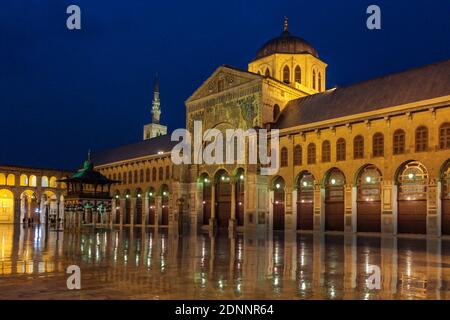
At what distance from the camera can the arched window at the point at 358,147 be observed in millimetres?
31062

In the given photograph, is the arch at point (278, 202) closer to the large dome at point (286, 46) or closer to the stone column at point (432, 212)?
the stone column at point (432, 212)

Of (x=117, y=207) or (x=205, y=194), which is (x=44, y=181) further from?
(x=205, y=194)

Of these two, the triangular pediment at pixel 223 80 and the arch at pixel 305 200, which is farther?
the triangular pediment at pixel 223 80

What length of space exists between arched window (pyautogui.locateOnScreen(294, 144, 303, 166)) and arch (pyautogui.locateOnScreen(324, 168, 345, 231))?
8.89 feet

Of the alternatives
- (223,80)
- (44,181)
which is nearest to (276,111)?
(223,80)

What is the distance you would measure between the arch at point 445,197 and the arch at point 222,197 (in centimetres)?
1815

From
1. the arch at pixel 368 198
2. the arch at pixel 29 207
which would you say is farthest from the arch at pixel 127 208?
the arch at pixel 368 198

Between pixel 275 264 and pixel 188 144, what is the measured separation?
112 ft

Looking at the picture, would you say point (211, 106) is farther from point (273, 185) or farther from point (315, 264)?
point (315, 264)

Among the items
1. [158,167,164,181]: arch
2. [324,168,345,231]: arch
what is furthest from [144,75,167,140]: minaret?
[324,168,345,231]: arch

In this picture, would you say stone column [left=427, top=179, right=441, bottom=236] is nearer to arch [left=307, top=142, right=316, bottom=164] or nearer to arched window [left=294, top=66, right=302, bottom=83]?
arch [left=307, top=142, right=316, bottom=164]

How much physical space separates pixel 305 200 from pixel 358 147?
6019 millimetres

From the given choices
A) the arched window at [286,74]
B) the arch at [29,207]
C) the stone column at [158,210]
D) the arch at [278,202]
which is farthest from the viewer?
the arch at [29,207]

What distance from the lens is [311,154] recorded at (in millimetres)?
34281
